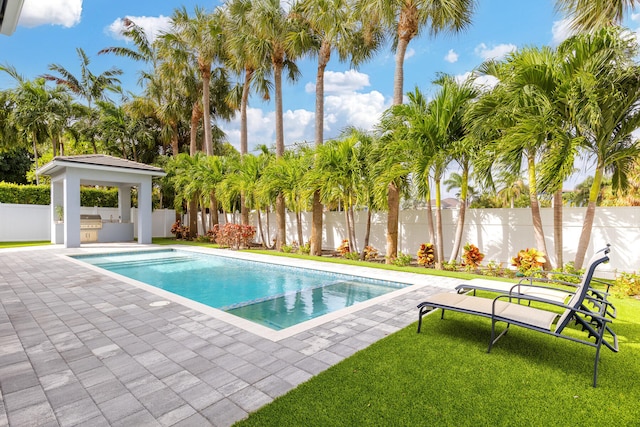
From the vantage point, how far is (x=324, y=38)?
47.6 feet

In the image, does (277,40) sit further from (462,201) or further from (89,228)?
(89,228)

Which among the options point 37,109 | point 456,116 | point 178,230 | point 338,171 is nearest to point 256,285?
point 338,171

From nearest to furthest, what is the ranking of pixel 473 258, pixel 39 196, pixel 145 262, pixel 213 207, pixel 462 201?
pixel 473 258, pixel 462 201, pixel 145 262, pixel 213 207, pixel 39 196

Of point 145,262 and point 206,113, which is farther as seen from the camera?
point 206,113

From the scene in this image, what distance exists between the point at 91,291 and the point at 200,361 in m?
4.85

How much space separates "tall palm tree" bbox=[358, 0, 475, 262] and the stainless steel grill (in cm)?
1631

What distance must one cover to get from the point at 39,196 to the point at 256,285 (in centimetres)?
1979

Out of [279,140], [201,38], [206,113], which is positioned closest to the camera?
[279,140]

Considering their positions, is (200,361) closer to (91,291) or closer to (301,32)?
(91,291)

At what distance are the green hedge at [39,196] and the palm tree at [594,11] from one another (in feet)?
85.5

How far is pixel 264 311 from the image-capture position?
662 cm

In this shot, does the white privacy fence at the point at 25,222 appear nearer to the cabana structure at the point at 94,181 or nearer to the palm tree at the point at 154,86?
the cabana structure at the point at 94,181

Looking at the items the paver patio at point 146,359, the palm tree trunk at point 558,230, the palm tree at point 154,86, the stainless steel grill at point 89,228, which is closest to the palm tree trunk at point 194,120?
the palm tree at point 154,86

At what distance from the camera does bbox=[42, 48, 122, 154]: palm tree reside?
26.7 metres
